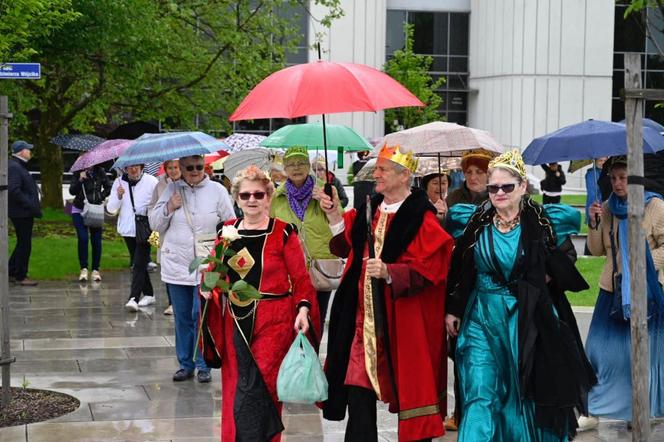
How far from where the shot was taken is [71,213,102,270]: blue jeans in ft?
52.6

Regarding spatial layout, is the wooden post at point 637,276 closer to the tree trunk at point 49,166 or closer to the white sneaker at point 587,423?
the white sneaker at point 587,423

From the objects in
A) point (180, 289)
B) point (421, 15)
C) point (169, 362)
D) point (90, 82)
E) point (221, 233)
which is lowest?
point (169, 362)

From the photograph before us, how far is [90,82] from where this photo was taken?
68.8 ft

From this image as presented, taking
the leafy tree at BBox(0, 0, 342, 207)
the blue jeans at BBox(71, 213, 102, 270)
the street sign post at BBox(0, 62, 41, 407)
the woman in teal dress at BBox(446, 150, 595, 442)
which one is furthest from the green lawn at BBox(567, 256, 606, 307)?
the leafy tree at BBox(0, 0, 342, 207)

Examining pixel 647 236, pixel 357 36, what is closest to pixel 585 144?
pixel 647 236

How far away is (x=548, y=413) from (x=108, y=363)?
5.00 metres

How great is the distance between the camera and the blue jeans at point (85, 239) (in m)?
16.0

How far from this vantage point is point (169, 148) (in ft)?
29.9

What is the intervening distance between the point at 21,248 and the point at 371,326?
10.5m

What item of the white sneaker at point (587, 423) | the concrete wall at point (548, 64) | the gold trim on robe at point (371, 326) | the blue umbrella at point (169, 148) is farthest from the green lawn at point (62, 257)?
the concrete wall at point (548, 64)

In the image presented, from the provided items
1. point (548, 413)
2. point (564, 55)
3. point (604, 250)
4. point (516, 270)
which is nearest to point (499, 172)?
point (516, 270)

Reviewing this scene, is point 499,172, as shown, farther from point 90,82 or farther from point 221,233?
point 90,82

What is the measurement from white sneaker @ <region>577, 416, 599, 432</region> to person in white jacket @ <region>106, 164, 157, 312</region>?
22.0 feet

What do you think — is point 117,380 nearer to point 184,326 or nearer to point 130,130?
point 184,326
